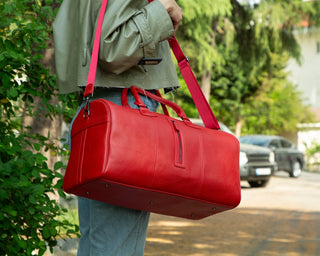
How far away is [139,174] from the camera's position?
1706 mm

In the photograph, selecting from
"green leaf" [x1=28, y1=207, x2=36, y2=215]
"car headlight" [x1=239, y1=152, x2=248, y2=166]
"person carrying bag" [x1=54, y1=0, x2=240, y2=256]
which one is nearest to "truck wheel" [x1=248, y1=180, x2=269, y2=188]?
"car headlight" [x1=239, y1=152, x2=248, y2=166]

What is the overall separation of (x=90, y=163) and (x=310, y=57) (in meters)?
44.5

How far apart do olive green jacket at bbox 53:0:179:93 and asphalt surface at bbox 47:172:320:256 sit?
2613 millimetres

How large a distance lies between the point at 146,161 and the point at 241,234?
15.9 ft

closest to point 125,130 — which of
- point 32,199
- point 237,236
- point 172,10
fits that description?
point 172,10

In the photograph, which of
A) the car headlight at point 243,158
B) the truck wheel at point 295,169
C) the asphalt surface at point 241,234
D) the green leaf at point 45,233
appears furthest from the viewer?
the truck wheel at point 295,169

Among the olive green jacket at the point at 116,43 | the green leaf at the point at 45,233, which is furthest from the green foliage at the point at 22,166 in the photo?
the olive green jacket at the point at 116,43

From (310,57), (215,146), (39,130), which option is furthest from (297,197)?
(310,57)

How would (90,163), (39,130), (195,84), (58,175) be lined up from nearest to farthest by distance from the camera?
(90,163), (195,84), (58,175), (39,130)

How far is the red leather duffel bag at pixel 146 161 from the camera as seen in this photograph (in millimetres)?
1686

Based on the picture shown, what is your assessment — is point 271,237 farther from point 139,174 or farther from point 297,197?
point 297,197

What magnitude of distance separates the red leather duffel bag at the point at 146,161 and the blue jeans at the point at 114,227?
0.05m

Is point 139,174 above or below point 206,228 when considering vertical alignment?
above

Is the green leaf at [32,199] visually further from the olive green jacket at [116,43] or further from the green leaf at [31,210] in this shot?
the olive green jacket at [116,43]
